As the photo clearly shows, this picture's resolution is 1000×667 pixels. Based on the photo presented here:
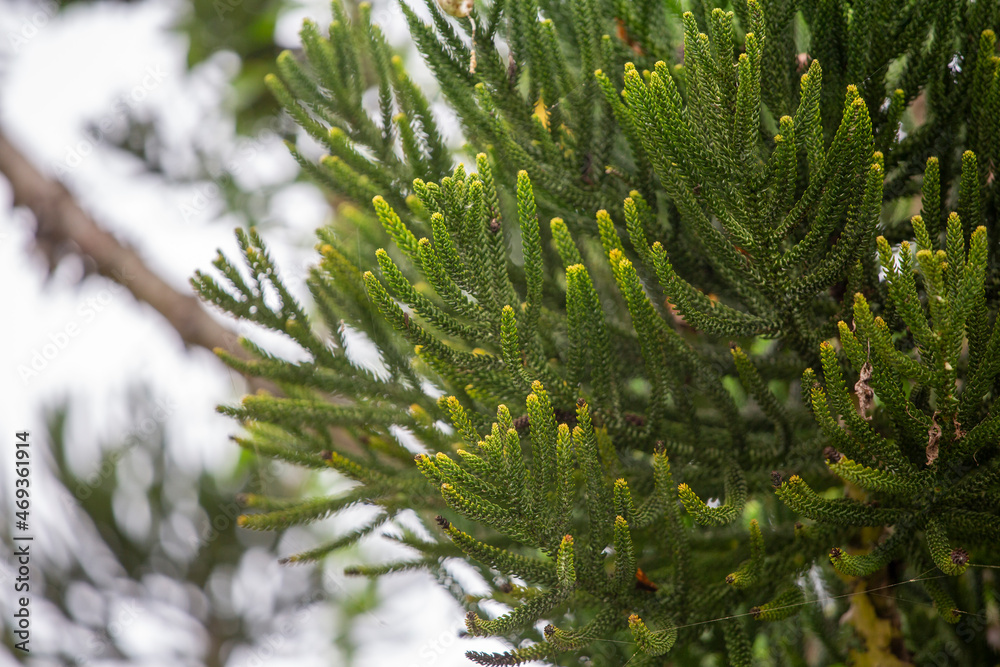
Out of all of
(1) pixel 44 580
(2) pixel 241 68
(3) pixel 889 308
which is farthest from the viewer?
(2) pixel 241 68

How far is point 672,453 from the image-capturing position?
3.18ft

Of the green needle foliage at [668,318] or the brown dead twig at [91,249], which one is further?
the brown dead twig at [91,249]

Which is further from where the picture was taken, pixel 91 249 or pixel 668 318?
pixel 91 249

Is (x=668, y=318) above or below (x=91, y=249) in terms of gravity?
below

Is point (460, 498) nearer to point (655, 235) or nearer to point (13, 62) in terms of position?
point (655, 235)

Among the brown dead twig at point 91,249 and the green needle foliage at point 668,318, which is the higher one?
the brown dead twig at point 91,249

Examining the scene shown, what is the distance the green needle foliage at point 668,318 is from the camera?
78 cm

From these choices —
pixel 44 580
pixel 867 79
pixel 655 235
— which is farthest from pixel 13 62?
pixel 867 79

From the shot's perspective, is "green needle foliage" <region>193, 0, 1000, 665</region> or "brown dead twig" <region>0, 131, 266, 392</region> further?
"brown dead twig" <region>0, 131, 266, 392</region>

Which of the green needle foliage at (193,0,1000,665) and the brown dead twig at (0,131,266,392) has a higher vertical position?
the brown dead twig at (0,131,266,392)

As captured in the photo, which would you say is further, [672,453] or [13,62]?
[13,62]

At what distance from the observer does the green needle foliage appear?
2.55 ft

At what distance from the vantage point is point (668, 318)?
1.18 meters

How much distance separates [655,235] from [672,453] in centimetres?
30
